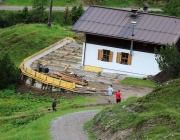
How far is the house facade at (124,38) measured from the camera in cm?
4381

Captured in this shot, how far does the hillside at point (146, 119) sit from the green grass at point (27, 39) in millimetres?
29913

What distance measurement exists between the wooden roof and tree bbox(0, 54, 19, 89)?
6.38m

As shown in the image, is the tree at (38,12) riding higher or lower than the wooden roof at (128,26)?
higher

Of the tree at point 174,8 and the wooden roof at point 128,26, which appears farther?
the tree at point 174,8

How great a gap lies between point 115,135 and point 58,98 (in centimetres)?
1647

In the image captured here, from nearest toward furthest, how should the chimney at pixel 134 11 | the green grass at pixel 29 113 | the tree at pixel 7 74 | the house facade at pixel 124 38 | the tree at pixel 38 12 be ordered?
the green grass at pixel 29 113 → the tree at pixel 7 74 → the house facade at pixel 124 38 → the chimney at pixel 134 11 → the tree at pixel 38 12

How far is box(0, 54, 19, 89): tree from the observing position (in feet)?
141

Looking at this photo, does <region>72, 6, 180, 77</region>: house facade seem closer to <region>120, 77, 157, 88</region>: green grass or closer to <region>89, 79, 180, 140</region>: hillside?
<region>120, 77, 157, 88</region>: green grass

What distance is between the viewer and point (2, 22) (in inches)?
2906

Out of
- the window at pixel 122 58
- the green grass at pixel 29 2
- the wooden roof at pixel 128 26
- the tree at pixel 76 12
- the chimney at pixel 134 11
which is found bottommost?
the window at pixel 122 58

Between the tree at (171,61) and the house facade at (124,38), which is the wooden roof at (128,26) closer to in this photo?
the house facade at (124,38)

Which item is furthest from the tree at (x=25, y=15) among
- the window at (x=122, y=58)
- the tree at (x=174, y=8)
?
the window at (x=122, y=58)

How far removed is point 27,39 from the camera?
5956 centimetres

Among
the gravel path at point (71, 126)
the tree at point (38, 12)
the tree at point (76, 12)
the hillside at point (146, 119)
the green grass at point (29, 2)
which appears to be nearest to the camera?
the hillside at point (146, 119)
